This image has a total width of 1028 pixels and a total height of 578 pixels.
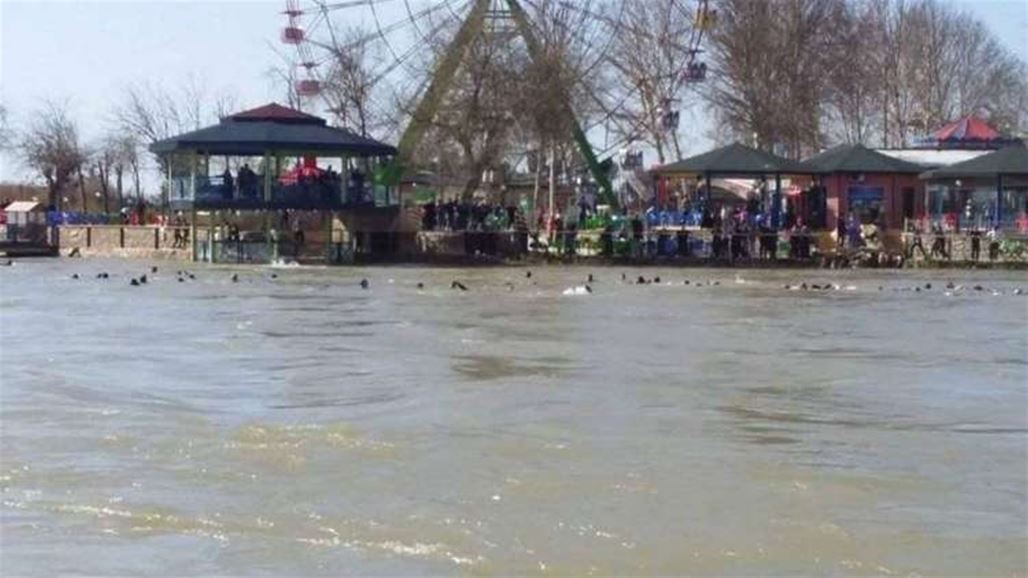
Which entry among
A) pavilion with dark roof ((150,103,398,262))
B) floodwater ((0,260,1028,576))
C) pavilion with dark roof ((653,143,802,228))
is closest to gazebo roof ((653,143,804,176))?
pavilion with dark roof ((653,143,802,228))

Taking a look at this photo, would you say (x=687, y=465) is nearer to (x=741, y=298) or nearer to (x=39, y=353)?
(x=39, y=353)

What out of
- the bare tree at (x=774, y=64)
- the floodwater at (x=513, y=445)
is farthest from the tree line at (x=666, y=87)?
the floodwater at (x=513, y=445)

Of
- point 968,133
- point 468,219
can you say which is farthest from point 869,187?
point 468,219

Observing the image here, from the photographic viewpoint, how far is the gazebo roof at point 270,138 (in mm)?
45156

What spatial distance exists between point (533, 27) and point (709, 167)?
1014cm

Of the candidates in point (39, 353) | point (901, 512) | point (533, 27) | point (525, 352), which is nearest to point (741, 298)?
point (525, 352)

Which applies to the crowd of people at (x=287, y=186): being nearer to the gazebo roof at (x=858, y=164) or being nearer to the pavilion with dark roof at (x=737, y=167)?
the pavilion with dark roof at (x=737, y=167)

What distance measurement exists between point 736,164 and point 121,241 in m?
16.5

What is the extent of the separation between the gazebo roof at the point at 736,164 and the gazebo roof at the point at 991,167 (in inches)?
146

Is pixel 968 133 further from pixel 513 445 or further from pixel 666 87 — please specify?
pixel 513 445

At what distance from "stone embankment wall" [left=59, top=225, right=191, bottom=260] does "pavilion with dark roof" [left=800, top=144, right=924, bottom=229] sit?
1675 cm

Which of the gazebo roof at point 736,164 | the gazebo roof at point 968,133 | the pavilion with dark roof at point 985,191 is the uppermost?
the gazebo roof at point 968,133

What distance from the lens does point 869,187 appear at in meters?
48.8

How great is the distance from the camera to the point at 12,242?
49719 millimetres
